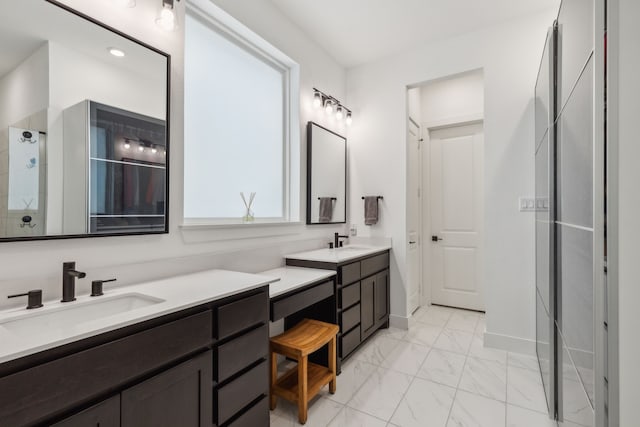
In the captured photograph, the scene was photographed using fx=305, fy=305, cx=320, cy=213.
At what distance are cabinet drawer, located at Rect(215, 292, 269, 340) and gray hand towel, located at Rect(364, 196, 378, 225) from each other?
1.96m

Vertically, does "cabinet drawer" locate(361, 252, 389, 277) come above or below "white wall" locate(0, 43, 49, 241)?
below

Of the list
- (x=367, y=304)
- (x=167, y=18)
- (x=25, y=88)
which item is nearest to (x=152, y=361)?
(x=25, y=88)

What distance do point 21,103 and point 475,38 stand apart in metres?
3.41

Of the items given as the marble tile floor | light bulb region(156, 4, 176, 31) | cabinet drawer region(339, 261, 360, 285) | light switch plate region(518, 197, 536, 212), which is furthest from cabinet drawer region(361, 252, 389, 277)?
light bulb region(156, 4, 176, 31)

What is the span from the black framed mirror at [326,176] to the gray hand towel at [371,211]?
10.9 inches

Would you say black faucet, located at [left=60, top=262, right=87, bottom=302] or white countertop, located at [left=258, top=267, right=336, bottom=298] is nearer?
black faucet, located at [left=60, top=262, right=87, bottom=302]

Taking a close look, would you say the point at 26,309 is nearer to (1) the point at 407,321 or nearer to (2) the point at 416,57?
(1) the point at 407,321

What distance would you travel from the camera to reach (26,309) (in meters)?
1.17

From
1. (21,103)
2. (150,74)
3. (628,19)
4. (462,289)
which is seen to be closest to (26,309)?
(21,103)

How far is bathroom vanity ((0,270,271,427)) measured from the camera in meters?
0.83

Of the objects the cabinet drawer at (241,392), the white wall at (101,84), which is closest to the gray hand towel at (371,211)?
the cabinet drawer at (241,392)

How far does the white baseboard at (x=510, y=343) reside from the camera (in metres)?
2.66

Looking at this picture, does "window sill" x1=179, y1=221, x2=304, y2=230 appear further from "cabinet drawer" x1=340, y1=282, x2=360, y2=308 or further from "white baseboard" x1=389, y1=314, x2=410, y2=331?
"white baseboard" x1=389, y1=314, x2=410, y2=331

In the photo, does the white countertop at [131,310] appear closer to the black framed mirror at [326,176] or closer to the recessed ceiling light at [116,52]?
the recessed ceiling light at [116,52]
